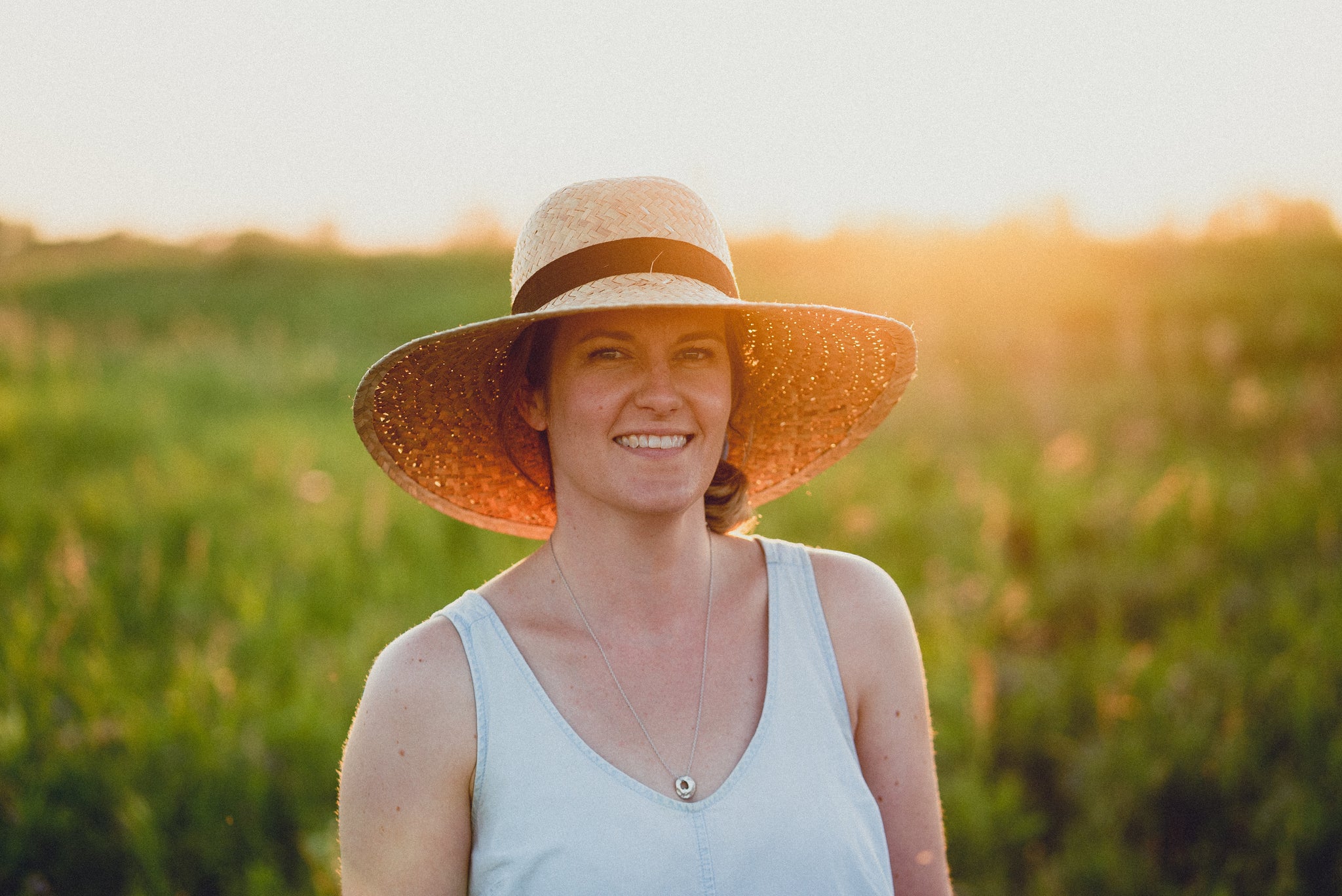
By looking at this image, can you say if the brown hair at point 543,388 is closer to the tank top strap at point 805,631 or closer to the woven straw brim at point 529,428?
the woven straw brim at point 529,428

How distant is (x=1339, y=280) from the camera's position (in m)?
9.35

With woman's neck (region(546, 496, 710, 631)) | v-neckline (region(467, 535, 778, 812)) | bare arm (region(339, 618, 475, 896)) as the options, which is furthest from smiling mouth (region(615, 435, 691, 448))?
bare arm (region(339, 618, 475, 896))

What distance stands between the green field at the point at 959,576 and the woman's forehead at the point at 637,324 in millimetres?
2115

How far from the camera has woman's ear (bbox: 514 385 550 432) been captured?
6.50 feet

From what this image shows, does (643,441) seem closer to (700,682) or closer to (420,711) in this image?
(700,682)

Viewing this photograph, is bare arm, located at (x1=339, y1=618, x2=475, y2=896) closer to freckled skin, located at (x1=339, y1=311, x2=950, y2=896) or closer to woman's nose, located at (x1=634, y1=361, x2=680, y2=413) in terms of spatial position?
freckled skin, located at (x1=339, y1=311, x2=950, y2=896)

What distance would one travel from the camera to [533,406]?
79.0 inches

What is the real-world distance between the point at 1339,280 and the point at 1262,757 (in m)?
7.68

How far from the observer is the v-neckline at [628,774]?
1.64 meters

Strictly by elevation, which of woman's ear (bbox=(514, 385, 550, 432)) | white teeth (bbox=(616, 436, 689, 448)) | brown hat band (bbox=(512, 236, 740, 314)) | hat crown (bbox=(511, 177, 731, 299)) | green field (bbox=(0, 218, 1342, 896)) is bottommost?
green field (bbox=(0, 218, 1342, 896))

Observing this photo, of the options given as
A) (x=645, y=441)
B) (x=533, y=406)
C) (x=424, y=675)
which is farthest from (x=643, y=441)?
(x=424, y=675)

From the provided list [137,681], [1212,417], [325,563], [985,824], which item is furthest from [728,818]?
[1212,417]

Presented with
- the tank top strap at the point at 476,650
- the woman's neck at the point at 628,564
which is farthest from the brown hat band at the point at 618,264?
the tank top strap at the point at 476,650

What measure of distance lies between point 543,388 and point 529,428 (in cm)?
21
